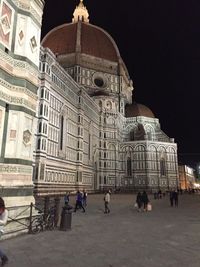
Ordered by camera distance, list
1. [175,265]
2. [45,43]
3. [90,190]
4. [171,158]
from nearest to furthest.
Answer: [175,265]
[90,190]
[171,158]
[45,43]

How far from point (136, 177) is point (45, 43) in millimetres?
41919

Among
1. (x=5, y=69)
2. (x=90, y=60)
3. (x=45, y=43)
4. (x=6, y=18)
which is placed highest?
(x=45, y=43)

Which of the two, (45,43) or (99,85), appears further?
(45,43)

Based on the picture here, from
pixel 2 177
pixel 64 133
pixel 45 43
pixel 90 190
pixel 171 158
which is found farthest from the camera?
pixel 45 43

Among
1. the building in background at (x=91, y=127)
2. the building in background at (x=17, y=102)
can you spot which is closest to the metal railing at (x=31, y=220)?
the building in background at (x=17, y=102)

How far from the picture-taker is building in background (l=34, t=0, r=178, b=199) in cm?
3516

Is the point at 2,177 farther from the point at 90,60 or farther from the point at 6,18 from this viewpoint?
the point at 90,60

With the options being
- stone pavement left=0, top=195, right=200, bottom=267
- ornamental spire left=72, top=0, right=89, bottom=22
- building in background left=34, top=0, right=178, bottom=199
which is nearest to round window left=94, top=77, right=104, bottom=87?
building in background left=34, top=0, right=178, bottom=199

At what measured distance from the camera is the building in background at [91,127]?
115 feet

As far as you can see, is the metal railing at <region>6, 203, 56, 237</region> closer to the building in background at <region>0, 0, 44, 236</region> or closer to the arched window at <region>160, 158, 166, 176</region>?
the building in background at <region>0, 0, 44, 236</region>

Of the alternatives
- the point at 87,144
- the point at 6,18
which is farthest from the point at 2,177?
the point at 87,144

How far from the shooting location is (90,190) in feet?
154

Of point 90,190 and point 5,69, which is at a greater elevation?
point 5,69

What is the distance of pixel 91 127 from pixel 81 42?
2547 cm
